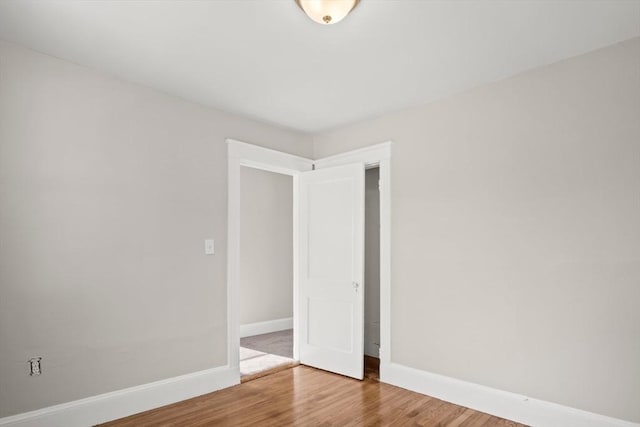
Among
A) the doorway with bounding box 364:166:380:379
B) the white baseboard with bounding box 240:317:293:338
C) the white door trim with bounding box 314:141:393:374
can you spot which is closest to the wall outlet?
the white door trim with bounding box 314:141:393:374

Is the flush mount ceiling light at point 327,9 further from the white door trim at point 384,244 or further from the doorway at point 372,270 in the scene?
the doorway at point 372,270

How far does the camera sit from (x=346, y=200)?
12.9 feet

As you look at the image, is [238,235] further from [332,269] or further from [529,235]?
[529,235]

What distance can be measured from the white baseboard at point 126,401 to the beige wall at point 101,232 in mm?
57

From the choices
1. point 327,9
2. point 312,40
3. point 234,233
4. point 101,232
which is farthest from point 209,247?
point 327,9

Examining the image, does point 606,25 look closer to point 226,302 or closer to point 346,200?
point 346,200

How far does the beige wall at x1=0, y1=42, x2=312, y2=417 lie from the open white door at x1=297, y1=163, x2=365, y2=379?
1007mm

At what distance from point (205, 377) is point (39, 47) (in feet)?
9.20

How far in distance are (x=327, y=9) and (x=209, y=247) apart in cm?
229

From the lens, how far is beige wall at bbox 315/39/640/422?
248 centimetres

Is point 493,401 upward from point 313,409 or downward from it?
upward

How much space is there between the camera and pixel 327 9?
6.52 feet

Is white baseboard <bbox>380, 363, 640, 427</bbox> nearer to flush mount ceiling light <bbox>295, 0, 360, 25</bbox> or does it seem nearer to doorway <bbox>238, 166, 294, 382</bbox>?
doorway <bbox>238, 166, 294, 382</bbox>

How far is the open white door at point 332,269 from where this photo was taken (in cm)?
381
